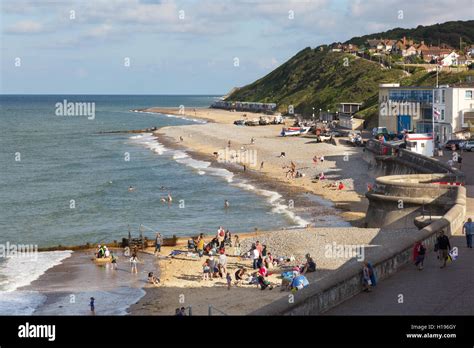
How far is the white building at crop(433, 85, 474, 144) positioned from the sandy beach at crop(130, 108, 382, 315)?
6.97m

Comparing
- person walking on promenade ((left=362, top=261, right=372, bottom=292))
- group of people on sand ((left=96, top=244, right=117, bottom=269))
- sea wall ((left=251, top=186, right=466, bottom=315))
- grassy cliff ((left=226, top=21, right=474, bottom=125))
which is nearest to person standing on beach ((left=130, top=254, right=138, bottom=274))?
group of people on sand ((left=96, top=244, right=117, bottom=269))

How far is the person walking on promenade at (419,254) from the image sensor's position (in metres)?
18.1

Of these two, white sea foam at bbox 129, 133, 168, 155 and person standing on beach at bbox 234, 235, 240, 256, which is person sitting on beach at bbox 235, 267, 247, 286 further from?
white sea foam at bbox 129, 133, 168, 155

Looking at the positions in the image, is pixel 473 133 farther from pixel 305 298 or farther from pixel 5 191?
pixel 305 298

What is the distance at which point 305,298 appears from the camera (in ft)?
45.7

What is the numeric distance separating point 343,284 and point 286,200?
112 feet

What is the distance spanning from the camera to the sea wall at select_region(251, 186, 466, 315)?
13.7 metres

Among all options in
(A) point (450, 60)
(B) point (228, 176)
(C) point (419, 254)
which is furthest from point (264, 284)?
(A) point (450, 60)

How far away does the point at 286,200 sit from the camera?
49.4 metres

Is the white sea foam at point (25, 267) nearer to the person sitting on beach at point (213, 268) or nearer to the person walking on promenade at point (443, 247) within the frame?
the person sitting on beach at point (213, 268)

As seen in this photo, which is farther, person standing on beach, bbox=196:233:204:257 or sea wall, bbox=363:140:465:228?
person standing on beach, bbox=196:233:204:257
